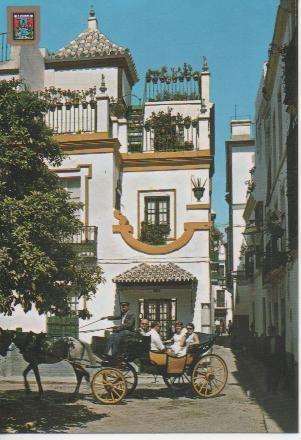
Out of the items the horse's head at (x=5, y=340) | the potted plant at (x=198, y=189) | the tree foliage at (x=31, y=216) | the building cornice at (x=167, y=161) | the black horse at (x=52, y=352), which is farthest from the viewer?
the building cornice at (x=167, y=161)

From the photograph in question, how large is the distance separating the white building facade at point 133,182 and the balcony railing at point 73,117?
2cm

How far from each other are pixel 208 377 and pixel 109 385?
1.61 meters

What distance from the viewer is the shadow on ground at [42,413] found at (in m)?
8.42

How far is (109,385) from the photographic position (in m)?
9.99

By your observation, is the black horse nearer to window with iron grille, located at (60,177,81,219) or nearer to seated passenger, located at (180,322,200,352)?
seated passenger, located at (180,322,200,352)

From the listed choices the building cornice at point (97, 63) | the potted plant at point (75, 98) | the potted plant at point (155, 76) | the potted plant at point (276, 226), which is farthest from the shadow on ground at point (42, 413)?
the building cornice at point (97, 63)

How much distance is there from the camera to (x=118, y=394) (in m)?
10.0

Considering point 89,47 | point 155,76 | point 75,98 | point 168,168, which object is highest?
point 89,47

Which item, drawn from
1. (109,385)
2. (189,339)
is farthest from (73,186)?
(109,385)

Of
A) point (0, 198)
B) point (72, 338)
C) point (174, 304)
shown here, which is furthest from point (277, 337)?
point (0, 198)

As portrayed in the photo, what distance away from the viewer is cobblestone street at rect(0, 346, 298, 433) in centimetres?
838

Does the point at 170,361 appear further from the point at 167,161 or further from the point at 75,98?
the point at 75,98

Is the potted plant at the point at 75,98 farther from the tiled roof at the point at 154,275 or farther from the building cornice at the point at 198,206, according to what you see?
the tiled roof at the point at 154,275

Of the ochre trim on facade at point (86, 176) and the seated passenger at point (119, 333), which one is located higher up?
the ochre trim on facade at point (86, 176)
